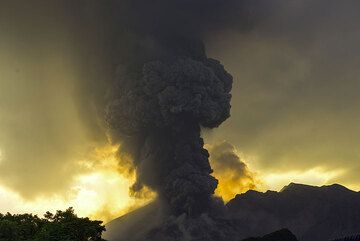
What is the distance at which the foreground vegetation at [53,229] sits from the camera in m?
53.9

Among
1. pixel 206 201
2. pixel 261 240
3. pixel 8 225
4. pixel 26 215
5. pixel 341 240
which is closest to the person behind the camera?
pixel 341 240

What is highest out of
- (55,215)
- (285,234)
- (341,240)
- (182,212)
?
(182,212)

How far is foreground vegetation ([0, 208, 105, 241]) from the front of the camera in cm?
5391

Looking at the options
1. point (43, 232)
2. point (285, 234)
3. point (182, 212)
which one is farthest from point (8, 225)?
point (182, 212)

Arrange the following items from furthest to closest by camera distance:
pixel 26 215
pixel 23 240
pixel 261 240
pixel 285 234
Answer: pixel 285 234 < pixel 261 240 < pixel 26 215 < pixel 23 240

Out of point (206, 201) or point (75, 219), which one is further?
point (206, 201)

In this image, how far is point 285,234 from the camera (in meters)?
110

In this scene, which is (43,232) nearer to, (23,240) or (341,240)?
(23,240)

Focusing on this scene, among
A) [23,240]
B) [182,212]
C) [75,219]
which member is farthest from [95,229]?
[182,212]

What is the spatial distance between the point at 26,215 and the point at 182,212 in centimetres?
13730

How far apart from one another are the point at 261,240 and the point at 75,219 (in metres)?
52.0

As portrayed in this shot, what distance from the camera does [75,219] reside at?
58.8 m

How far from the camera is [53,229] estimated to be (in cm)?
5656

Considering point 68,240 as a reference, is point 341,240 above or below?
below
